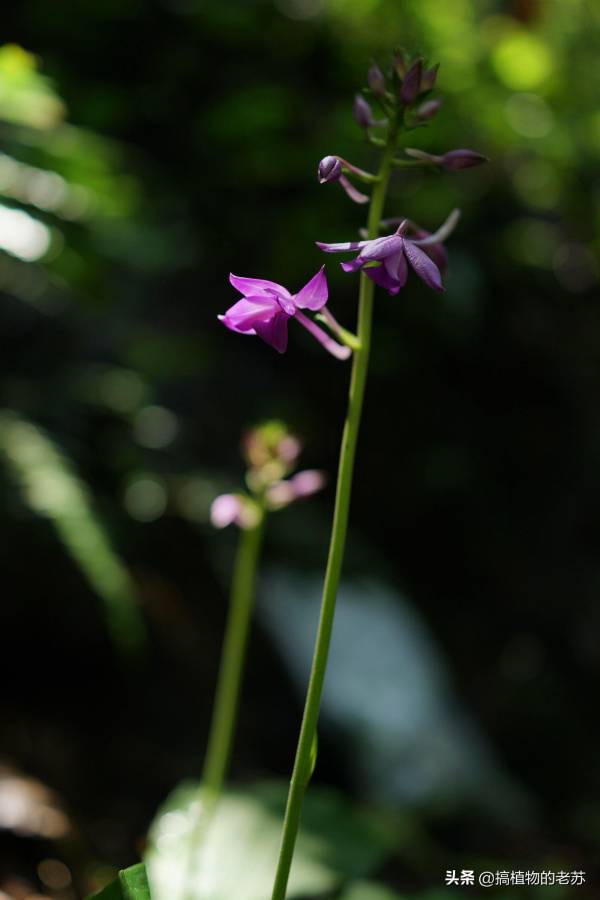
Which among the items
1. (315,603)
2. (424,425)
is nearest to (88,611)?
(315,603)

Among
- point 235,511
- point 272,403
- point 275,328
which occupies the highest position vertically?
point 272,403

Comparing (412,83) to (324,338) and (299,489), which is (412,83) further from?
(299,489)

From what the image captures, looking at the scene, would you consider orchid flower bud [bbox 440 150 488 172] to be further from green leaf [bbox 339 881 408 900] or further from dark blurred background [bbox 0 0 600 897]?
green leaf [bbox 339 881 408 900]

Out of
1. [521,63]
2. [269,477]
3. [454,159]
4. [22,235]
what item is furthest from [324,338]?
[521,63]

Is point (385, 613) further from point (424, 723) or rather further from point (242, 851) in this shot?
point (242, 851)

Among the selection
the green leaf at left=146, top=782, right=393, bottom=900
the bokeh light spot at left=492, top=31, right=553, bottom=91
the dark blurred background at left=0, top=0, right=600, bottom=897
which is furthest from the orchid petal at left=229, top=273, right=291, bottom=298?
the bokeh light spot at left=492, top=31, right=553, bottom=91
